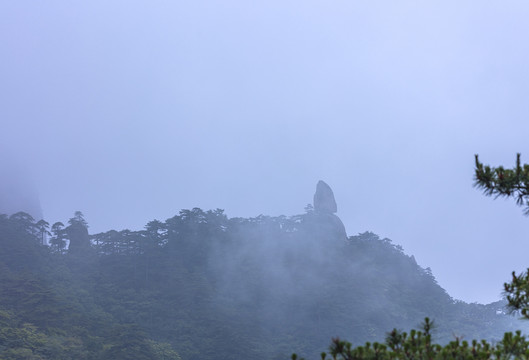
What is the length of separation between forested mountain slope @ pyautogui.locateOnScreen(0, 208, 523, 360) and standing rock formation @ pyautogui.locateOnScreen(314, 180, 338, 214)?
197cm

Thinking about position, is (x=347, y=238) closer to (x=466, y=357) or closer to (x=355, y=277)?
(x=355, y=277)

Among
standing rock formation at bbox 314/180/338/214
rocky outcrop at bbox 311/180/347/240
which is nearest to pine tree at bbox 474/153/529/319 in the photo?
rocky outcrop at bbox 311/180/347/240

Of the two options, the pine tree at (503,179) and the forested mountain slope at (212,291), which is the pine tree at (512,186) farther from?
the forested mountain slope at (212,291)

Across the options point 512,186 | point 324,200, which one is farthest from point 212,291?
point 512,186

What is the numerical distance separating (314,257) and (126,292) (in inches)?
830

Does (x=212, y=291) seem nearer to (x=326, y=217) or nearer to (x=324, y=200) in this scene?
(x=326, y=217)

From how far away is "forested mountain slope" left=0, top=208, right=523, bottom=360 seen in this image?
2914 cm

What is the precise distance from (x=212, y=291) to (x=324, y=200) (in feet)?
76.2

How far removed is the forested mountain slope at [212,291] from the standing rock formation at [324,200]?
1974 mm

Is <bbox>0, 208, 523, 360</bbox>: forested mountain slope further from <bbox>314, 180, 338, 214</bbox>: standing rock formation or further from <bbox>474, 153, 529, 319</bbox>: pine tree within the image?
<bbox>474, 153, 529, 319</bbox>: pine tree

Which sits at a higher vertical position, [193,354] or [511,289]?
[511,289]

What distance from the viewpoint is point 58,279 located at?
123 feet

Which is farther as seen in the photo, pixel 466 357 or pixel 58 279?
pixel 58 279

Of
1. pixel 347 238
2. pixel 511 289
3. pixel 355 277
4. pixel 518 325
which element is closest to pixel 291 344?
pixel 355 277
